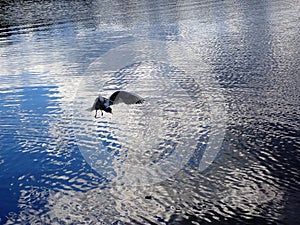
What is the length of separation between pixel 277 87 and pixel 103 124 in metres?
3.99

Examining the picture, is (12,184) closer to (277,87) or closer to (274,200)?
(274,200)

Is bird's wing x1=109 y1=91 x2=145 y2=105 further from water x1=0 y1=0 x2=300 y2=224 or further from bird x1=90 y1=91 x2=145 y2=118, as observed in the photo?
water x1=0 y1=0 x2=300 y2=224

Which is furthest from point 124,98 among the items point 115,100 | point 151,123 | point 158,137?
point 158,137

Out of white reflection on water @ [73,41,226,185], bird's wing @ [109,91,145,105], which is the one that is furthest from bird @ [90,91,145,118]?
white reflection on water @ [73,41,226,185]

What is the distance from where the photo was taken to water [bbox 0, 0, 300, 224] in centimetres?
554

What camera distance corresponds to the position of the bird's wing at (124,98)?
9678 mm

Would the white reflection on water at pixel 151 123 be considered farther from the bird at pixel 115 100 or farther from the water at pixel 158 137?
the bird at pixel 115 100

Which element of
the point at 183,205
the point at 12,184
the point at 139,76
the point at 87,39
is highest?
the point at 87,39

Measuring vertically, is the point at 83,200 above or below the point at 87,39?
below

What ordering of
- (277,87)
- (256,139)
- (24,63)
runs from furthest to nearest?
(24,63) → (277,87) → (256,139)

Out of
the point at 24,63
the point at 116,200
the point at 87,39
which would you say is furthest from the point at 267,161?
the point at 87,39

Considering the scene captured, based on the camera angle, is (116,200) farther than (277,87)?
No

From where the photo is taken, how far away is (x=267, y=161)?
Answer: 6406 mm

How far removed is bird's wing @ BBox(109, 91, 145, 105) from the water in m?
0.31
